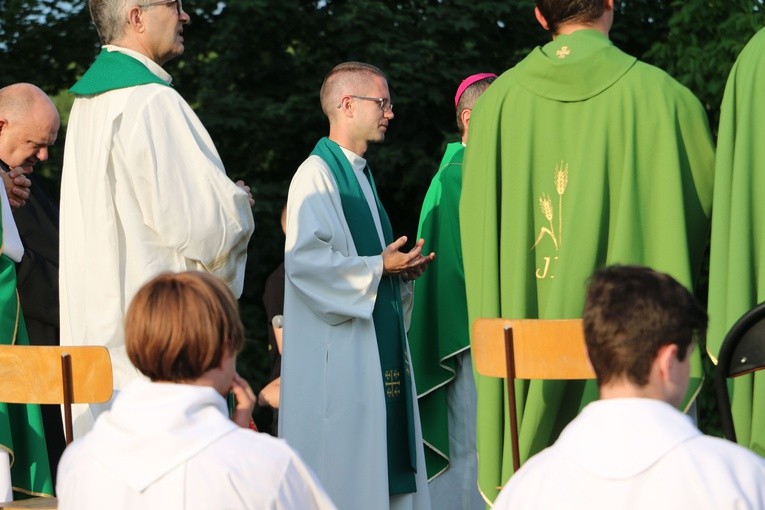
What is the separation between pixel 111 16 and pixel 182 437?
3252mm

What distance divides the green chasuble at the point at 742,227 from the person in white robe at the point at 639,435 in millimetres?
1753

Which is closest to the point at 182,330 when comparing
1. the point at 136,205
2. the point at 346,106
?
the point at 136,205

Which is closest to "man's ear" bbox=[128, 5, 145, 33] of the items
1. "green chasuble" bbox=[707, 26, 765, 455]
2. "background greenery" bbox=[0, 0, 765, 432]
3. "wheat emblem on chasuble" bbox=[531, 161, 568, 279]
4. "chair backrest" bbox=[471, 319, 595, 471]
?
"wheat emblem on chasuble" bbox=[531, 161, 568, 279]

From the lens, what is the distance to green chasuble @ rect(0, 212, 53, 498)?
5953 millimetres

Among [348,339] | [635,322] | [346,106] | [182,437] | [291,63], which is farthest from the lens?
[291,63]

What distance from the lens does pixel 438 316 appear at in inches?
318

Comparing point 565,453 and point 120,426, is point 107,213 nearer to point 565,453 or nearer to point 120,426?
point 120,426

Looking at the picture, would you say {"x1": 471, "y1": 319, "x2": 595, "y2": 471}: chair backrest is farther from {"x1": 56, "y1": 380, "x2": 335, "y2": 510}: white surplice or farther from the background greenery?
the background greenery

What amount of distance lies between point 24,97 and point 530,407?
2.81 metres

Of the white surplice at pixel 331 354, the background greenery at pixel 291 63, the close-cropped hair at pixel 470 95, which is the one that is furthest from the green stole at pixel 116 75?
the background greenery at pixel 291 63

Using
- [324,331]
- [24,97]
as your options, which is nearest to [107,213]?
[24,97]

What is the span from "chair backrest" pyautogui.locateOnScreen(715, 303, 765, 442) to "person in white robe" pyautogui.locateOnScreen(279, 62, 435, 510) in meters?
2.91

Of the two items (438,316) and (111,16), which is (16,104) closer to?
(111,16)

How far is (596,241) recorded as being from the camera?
5301mm
